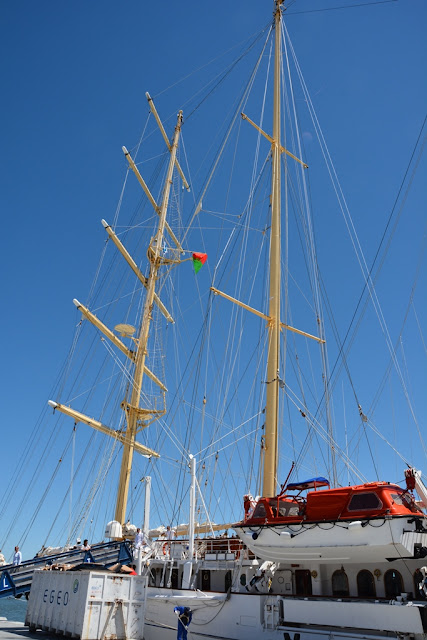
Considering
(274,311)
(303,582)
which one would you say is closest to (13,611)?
(303,582)

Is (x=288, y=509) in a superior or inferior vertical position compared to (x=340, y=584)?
superior

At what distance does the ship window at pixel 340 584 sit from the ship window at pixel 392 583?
119 centimetres

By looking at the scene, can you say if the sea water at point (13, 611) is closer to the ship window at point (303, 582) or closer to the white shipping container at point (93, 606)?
the white shipping container at point (93, 606)

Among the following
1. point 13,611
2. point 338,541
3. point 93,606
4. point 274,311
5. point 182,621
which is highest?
point 274,311

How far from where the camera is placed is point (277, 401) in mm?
19984

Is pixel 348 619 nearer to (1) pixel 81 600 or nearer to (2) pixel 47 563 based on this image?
(1) pixel 81 600

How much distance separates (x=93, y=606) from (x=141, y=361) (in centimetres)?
2347

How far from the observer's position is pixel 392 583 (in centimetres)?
1335

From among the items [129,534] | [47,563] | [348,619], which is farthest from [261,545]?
[129,534]

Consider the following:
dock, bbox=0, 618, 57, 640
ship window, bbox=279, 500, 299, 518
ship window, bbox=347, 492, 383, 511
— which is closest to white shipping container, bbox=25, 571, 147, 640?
dock, bbox=0, 618, 57, 640

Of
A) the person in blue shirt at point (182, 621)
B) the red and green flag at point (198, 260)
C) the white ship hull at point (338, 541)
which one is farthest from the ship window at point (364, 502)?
the red and green flag at point (198, 260)

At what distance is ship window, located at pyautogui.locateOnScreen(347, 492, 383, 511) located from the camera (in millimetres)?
13047

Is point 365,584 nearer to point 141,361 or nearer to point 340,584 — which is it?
point 340,584

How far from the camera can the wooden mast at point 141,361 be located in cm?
3328
